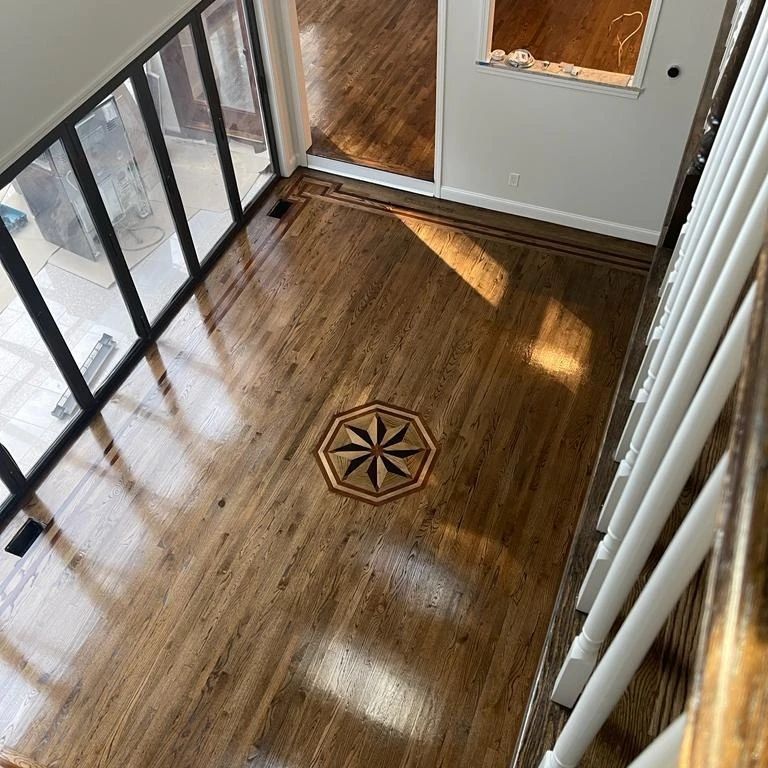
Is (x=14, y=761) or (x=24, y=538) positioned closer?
(x=14, y=761)

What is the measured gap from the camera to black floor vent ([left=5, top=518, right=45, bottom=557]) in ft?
14.1

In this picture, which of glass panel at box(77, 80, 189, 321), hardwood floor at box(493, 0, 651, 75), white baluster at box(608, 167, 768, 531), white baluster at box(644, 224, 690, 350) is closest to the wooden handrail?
white baluster at box(608, 167, 768, 531)

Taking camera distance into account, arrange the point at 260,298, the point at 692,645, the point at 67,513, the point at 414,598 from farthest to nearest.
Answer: the point at 260,298 → the point at 67,513 → the point at 414,598 → the point at 692,645

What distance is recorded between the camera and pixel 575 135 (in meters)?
5.38

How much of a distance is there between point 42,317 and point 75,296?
1.55ft

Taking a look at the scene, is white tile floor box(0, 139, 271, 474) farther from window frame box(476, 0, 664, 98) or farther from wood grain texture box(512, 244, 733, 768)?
wood grain texture box(512, 244, 733, 768)

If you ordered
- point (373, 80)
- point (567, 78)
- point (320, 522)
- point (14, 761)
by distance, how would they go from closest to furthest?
1. point (14, 761)
2. point (320, 522)
3. point (567, 78)
4. point (373, 80)

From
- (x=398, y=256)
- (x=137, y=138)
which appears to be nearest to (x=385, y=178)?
(x=398, y=256)

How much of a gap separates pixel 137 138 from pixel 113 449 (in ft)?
6.33

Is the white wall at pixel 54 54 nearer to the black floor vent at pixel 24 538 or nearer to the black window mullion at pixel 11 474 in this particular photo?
the black window mullion at pixel 11 474

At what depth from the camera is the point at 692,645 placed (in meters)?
1.95

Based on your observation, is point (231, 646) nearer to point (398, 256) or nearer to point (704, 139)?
point (398, 256)

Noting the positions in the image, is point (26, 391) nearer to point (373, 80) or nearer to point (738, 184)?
point (738, 184)

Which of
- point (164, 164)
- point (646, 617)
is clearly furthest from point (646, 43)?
point (646, 617)
